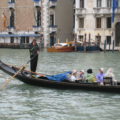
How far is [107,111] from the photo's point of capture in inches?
355

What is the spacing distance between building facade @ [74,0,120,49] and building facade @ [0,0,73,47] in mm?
2170

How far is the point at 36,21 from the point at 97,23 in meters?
5.69

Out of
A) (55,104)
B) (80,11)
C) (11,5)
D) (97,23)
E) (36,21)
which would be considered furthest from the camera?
(11,5)

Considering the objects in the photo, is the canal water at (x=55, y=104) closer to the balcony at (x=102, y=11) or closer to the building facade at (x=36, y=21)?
the balcony at (x=102, y=11)

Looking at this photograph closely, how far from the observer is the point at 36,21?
37938 millimetres

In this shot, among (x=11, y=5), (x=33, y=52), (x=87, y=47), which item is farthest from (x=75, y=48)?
(x=33, y=52)

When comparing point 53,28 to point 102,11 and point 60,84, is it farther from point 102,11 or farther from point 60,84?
point 60,84

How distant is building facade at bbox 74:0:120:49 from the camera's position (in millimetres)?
33500

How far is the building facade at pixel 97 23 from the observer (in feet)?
110

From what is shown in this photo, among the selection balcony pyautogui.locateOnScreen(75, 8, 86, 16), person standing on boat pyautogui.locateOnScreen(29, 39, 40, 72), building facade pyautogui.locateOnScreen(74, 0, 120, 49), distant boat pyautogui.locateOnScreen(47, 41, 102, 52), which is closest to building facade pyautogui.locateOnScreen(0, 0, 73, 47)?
building facade pyautogui.locateOnScreen(74, 0, 120, 49)

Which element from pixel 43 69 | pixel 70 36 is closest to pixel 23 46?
pixel 70 36

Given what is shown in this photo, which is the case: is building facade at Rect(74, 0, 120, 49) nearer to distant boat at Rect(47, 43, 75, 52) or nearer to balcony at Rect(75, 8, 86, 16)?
balcony at Rect(75, 8, 86, 16)

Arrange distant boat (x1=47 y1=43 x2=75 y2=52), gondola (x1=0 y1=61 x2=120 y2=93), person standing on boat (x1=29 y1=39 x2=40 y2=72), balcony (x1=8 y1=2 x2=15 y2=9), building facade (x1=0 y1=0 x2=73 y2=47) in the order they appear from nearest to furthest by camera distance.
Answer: gondola (x1=0 y1=61 x2=120 y2=93), person standing on boat (x1=29 y1=39 x2=40 y2=72), distant boat (x1=47 y1=43 x2=75 y2=52), building facade (x1=0 y1=0 x2=73 y2=47), balcony (x1=8 y1=2 x2=15 y2=9)

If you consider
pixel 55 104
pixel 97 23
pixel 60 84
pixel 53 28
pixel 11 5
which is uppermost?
pixel 11 5
